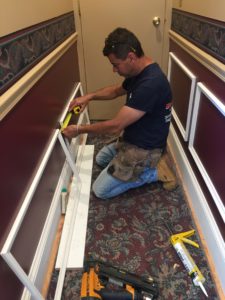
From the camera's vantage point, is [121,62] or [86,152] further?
[86,152]

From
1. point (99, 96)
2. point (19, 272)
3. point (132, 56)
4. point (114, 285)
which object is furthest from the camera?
point (99, 96)

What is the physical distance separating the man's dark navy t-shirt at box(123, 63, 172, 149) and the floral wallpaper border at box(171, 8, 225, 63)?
307mm

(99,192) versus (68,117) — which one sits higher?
(68,117)

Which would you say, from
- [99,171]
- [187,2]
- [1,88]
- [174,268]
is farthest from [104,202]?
[187,2]

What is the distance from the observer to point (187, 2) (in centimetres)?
191

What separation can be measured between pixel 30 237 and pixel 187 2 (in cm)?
186

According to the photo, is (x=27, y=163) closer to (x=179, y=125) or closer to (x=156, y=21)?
(x=179, y=125)

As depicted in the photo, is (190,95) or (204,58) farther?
(190,95)

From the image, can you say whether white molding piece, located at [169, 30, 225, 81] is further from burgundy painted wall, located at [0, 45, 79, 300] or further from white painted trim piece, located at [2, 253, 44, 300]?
white painted trim piece, located at [2, 253, 44, 300]

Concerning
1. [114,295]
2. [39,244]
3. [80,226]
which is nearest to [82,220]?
[80,226]

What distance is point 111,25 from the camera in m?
2.49

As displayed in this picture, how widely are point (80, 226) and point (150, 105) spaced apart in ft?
2.80

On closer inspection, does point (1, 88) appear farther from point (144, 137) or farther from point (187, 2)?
point (187, 2)

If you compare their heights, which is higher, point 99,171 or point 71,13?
point 71,13
